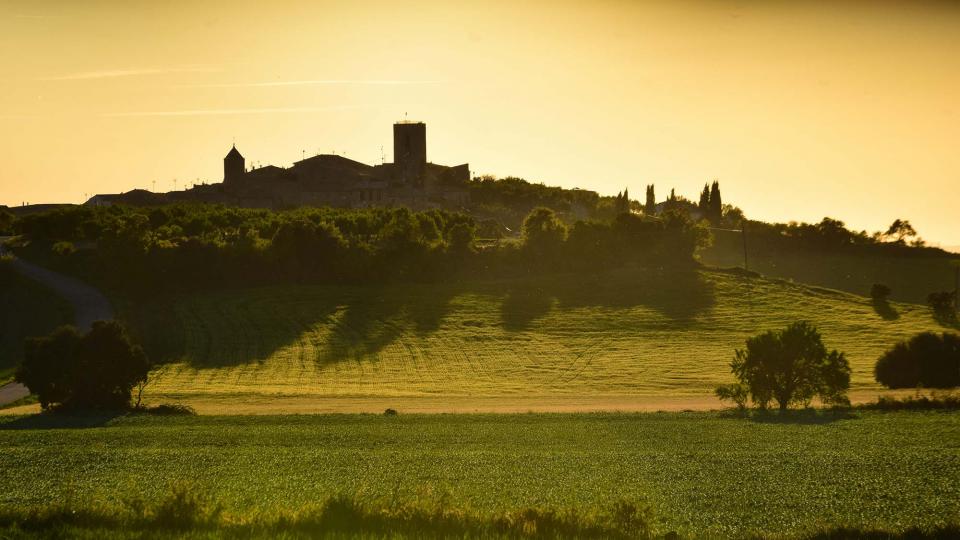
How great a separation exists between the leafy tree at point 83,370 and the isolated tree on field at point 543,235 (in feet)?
187

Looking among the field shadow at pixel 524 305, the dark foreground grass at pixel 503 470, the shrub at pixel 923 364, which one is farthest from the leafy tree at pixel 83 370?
the field shadow at pixel 524 305

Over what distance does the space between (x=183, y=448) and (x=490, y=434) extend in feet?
32.9

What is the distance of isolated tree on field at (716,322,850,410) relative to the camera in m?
46.3

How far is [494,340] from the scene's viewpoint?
2948 inches

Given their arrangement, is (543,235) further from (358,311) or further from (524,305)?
(358,311)

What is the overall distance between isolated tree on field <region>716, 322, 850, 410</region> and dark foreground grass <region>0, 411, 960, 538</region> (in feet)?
8.55

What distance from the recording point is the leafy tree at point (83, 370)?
44.8 meters

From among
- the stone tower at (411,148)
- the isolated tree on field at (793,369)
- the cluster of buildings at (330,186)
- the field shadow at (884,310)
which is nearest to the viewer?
the isolated tree on field at (793,369)

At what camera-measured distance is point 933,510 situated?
24.1 meters

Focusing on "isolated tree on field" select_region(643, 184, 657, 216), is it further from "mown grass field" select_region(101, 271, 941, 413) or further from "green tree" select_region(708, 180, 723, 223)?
"mown grass field" select_region(101, 271, 941, 413)

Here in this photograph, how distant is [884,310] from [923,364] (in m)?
31.5

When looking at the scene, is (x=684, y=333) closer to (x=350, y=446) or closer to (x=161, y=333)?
(x=161, y=333)

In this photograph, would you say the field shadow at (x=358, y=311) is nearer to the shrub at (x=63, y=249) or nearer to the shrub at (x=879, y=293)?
the shrub at (x=879, y=293)

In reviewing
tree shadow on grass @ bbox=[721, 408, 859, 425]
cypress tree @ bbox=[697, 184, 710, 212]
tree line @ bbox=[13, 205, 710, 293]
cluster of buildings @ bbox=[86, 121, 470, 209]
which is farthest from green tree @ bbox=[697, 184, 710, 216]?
tree shadow on grass @ bbox=[721, 408, 859, 425]
